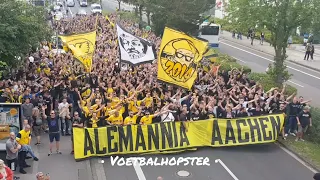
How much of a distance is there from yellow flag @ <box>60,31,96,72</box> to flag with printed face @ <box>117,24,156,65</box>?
1.99 metres

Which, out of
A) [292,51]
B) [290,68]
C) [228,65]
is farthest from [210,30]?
[228,65]

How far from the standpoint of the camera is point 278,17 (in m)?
20.7

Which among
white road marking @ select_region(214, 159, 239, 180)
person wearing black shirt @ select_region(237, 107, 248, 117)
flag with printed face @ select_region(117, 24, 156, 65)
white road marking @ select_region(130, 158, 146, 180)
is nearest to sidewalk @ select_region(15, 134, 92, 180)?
white road marking @ select_region(130, 158, 146, 180)

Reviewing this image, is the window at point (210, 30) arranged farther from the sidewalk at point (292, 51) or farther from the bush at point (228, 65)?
the bush at point (228, 65)

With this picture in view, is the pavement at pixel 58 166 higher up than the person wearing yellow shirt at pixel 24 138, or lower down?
lower down

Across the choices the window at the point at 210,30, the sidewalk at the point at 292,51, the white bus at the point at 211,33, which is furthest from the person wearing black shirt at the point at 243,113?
the window at the point at 210,30

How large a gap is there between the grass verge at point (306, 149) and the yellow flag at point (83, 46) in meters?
8.36

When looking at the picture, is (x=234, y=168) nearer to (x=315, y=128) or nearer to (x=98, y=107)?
(x=315, y=128)

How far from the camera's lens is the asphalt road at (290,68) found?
25.0 m

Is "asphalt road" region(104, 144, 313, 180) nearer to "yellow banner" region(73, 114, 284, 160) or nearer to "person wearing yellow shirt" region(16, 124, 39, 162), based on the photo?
"yellow banner" region(73, 114, 284, 160)

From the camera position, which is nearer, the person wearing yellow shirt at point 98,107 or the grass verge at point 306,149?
the grass verge at point 306,149

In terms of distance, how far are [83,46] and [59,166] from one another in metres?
7.27

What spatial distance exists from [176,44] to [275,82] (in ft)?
27.1

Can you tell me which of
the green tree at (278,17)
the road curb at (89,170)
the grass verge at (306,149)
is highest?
the green tree at (278,17)
